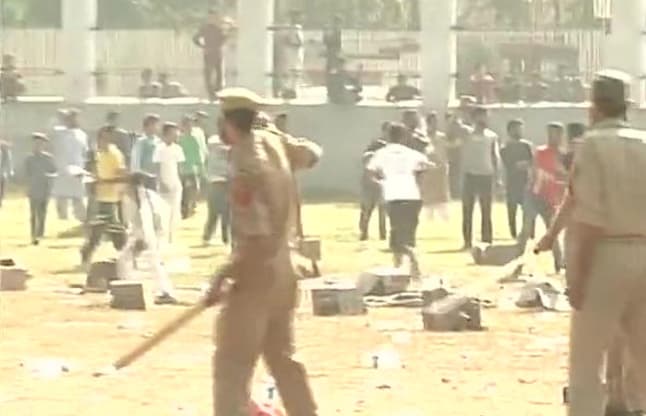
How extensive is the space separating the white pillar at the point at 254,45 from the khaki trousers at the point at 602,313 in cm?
2067

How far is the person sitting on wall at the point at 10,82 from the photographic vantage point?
28734 mm

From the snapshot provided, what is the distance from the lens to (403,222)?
63.3ft

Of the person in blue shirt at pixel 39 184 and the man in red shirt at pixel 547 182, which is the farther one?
the person in blue shirt at pixel 39 184

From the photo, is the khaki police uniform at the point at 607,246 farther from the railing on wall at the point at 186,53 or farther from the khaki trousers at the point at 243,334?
the railing on wall at the point at 186,53

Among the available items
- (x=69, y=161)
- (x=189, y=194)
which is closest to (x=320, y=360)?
(x=189, y=194)

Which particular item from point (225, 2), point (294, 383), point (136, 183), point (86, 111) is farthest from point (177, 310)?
point (225, 2)

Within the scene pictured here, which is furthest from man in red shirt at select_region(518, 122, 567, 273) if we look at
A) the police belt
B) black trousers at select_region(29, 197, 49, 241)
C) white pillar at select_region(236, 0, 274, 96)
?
the police belt

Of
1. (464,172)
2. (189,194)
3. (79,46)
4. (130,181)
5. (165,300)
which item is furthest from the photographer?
(79,46)

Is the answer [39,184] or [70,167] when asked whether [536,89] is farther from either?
[39,184]

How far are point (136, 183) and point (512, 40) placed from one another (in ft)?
37.2

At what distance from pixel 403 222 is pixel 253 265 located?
10.9 m

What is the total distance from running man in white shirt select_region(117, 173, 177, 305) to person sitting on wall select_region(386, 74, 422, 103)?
10240mm

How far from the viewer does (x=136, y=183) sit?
19.0 metres

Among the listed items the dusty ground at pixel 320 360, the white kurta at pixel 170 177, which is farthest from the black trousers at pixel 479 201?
the white kurta at pixel 170 177
